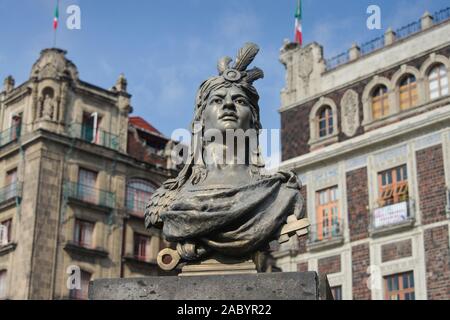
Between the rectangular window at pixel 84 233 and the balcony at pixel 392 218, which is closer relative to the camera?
the balcony at pixel 392 218

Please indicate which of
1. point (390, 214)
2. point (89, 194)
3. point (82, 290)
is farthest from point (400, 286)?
point (89, 194)

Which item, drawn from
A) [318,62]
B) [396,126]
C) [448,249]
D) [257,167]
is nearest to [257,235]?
[257,167]

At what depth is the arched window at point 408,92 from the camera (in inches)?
1172

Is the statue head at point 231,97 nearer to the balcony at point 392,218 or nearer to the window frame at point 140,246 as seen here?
the balcony at point 392,218

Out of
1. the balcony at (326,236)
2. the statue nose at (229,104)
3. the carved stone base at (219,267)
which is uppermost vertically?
the balcony at (326,236)

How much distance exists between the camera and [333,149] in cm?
3128

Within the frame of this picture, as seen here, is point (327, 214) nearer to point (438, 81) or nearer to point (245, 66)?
point (438, 81)

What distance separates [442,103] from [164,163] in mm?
17506

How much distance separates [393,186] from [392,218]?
3.85ft

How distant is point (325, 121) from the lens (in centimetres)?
3272

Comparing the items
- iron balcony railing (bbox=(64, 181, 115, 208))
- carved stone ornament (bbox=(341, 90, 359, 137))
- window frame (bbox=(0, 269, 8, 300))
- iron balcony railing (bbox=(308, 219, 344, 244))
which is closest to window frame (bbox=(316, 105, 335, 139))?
carved stone ornament (bbox=(341, 90, 359, 137))

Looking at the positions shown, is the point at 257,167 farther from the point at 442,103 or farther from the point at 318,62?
the point at 318,62

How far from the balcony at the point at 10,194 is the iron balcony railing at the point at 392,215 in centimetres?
1605

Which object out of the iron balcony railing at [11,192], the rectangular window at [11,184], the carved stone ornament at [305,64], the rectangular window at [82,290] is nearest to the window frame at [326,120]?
the carved stone ornament at [305,64]
